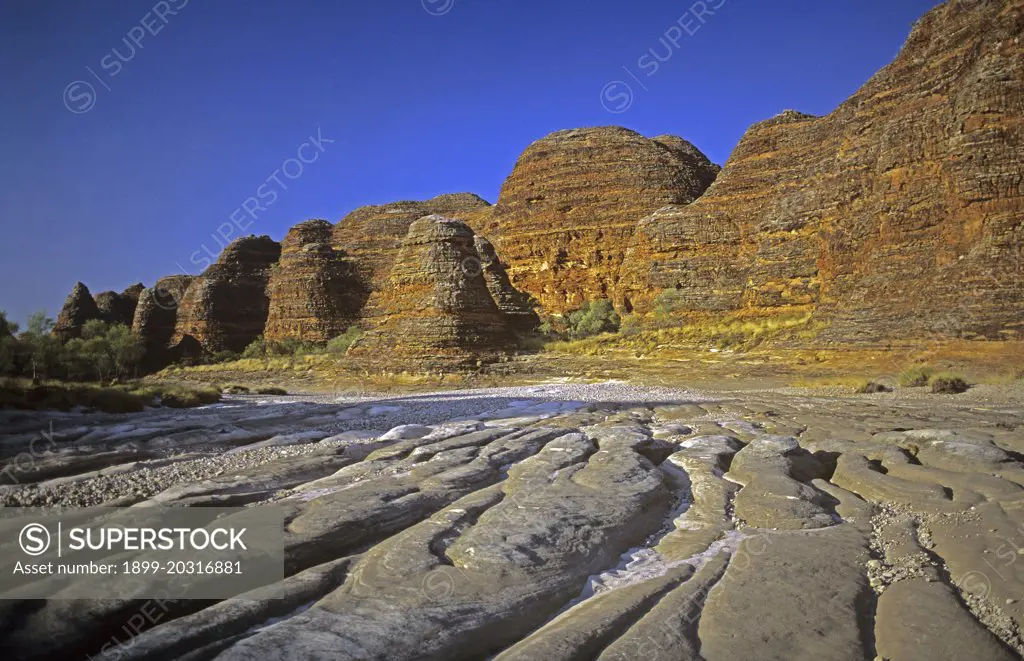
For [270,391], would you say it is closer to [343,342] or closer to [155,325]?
[343,342]

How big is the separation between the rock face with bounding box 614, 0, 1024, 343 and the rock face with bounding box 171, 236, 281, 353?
4531 cm

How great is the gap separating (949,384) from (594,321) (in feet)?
75.5

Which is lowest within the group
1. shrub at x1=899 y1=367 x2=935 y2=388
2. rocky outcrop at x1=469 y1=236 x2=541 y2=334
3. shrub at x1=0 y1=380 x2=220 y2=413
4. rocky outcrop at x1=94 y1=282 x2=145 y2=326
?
shrub at x1=899 y1=367 x2=935 y2=388

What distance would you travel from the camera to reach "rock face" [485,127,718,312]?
44312mm

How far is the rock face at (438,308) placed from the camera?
76.3 feet

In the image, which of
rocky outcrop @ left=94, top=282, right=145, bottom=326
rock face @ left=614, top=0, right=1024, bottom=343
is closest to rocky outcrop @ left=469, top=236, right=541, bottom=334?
rock face @ left=614, top=0, right=1024, bottom=343

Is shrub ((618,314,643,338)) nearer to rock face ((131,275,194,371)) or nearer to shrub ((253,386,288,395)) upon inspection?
shrub ((253,386,288,395))

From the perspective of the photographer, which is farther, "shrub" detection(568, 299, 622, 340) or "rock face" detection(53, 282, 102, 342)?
"rock face" detection(53, 282, 102, 342)

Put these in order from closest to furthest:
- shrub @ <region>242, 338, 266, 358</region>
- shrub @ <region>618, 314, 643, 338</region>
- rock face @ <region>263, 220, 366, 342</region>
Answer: shrub @ <region>618, 314, 643, 338</region> → shrub @ <region>242, 338, 266, 358</region> → rock face @ <region>263, 220, 366, 342</region>

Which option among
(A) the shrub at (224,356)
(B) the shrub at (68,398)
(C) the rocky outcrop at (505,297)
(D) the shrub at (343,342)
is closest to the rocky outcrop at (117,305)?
(A) the shrub at (224,356)

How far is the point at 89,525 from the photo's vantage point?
142 inches

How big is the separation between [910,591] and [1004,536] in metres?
1.09

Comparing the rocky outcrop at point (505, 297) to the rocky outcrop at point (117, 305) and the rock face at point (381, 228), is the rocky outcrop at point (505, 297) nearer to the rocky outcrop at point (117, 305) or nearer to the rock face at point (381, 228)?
the rock face at point (381, 228)

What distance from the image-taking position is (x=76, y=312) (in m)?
51.0
